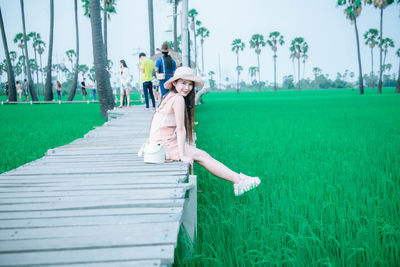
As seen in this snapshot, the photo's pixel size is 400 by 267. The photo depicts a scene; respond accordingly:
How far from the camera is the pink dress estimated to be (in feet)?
12.6

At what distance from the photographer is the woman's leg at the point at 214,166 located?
3805 mm

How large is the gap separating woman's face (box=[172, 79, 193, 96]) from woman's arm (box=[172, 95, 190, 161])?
0.40ft

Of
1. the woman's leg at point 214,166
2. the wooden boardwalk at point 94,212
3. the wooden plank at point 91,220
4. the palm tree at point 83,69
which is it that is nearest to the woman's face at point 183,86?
the woman's leg at point 214,166

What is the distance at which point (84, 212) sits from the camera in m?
2.28

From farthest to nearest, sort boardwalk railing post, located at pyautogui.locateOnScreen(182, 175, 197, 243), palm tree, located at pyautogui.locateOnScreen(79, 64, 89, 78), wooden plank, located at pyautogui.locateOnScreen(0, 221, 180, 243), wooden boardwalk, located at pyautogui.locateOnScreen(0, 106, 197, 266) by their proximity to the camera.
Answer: palm tree, located at pyautogui.locateOnScreen(79, 64, 89, 78) → boardwalk railing post, located at pyautogui.locateOnScreen(182, 175, 197, 243) → wooden plank, located at pyautogui.locateOnScreen(0, 221, 180, 243) → wooden boardwalk, located at pyautogui.locateOnScreen(0, 106, 197, 266)

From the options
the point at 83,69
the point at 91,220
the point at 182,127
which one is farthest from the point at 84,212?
the point at 83,69

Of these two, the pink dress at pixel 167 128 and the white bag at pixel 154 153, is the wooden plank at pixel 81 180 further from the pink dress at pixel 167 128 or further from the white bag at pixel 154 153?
the pink dress at pixel 167 128

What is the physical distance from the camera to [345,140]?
7648mm

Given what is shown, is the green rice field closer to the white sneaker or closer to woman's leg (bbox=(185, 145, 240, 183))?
the white sneaker

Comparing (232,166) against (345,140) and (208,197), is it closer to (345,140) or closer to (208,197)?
(208,197)

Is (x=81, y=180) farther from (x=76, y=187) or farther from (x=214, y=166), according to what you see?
(x=214, y=166)

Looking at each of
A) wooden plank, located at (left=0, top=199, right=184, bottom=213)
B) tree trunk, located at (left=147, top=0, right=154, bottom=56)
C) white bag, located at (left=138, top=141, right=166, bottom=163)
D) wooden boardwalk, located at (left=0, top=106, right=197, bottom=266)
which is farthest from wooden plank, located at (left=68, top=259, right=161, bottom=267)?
tree trunk, located at (left=147, top=0, right=154, bottom=56)

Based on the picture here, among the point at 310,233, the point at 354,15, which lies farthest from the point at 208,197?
the point at 354,15

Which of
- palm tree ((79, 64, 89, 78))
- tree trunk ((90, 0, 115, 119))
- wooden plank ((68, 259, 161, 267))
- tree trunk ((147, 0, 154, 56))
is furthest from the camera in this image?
palm tree ((79, 64, 89, 78))
